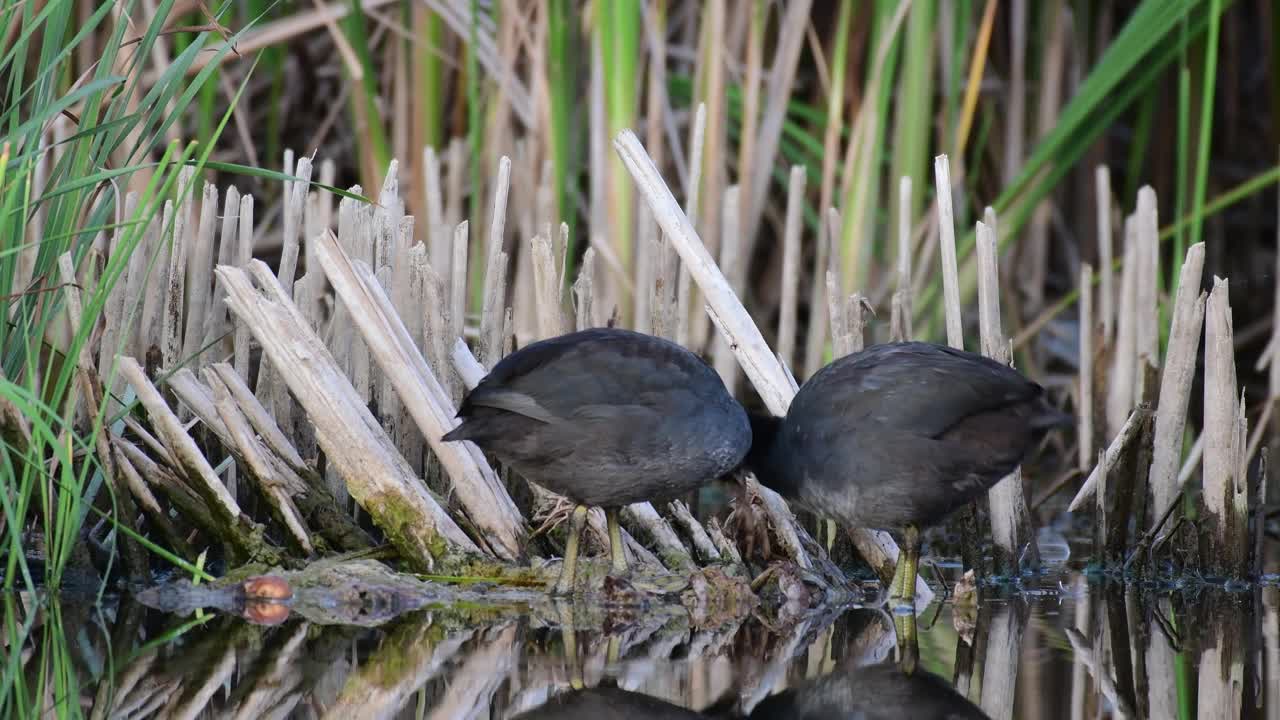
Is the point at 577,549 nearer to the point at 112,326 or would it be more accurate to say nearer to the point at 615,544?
the point at 615,544

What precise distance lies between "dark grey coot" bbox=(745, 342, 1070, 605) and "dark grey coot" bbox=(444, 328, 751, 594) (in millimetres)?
206

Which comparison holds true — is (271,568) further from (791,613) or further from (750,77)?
(750,77)

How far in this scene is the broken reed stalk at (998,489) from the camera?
12.3 ft

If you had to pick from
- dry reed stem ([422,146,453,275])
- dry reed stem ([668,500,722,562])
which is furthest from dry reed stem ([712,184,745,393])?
dry reed stem ([668,500,722,562])

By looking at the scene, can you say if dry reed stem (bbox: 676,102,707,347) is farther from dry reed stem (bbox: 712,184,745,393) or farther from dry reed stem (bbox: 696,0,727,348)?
dry reed stem (bbox: 696,0,727,348)

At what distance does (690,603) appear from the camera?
3.34 metres

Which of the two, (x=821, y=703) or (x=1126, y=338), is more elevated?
(x=1126, y=338)

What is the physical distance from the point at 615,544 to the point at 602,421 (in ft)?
1.13

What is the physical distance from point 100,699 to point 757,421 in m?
1.60

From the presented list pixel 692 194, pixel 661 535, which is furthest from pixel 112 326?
pixel 692 194

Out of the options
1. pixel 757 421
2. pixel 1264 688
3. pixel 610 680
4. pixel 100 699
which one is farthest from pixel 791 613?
pixel 100 699

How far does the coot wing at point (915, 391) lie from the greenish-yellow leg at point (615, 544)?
1.44ft

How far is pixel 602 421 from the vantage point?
3203mm

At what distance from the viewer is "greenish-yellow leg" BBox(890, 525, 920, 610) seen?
344 centimetres
